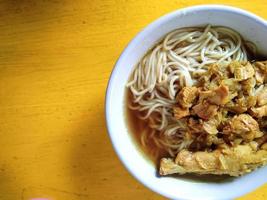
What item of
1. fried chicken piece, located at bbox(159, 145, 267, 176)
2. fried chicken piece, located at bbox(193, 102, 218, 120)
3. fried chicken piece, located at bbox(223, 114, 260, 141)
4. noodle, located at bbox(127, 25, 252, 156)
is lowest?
fried chicken piece, located at bbox(159, 145, 267, 176)

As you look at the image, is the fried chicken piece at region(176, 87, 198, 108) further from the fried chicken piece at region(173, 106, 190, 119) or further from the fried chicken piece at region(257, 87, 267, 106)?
the fried chicken piece at region(257, 87, 267, 106)

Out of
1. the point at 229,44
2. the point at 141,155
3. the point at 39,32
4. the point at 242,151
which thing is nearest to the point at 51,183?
the point at 141,155

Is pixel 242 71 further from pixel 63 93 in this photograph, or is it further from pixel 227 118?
pixel 63 93

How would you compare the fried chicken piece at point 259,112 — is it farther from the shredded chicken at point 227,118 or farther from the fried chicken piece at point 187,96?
the fried chicken piece at point 187,96

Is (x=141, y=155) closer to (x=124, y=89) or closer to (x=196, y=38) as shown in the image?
(x=124, y=89)

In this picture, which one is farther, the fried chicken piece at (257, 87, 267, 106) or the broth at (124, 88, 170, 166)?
the broth at (124, 88, 170, 166)

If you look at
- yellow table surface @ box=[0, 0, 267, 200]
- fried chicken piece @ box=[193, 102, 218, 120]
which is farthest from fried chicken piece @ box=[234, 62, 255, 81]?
yellow table surface @ box=[0, 0, 267, 200]

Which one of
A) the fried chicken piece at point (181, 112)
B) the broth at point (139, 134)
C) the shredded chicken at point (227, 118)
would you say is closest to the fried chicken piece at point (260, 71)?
the shredded chicken at point (227, 118)
